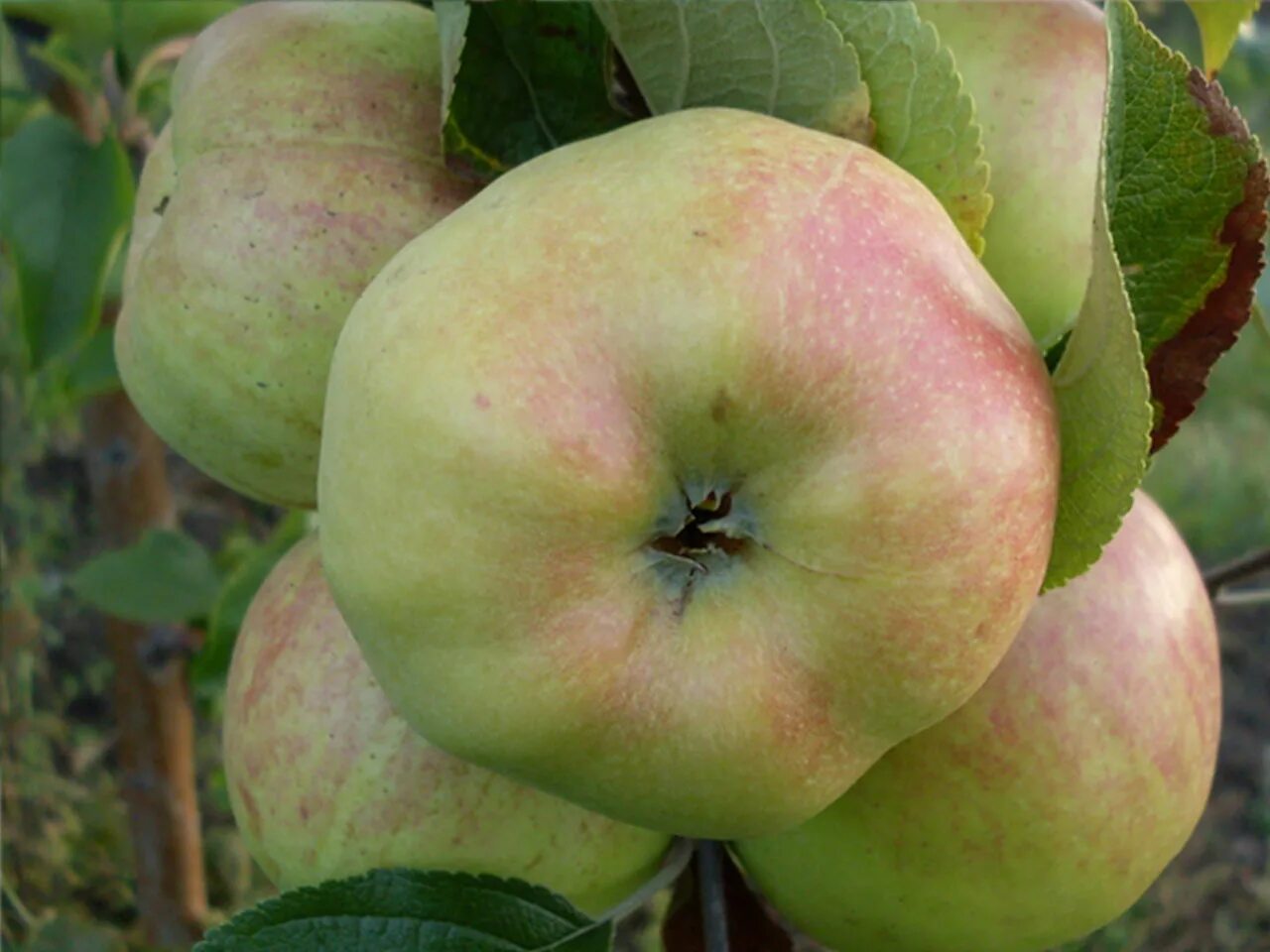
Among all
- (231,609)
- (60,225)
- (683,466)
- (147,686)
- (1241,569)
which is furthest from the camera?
(147,686)

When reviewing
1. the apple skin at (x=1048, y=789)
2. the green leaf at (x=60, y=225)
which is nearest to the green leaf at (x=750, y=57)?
the apple skin at (x=1048, y=789)

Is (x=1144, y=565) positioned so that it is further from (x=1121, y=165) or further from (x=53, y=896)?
(x=53, y=896)

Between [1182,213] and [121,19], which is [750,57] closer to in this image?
[1182,213]

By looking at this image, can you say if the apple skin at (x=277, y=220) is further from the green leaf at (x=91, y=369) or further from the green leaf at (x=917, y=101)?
the green leaf at (x=91, y=369)

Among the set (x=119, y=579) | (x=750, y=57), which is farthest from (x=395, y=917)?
(x=119, y=579)

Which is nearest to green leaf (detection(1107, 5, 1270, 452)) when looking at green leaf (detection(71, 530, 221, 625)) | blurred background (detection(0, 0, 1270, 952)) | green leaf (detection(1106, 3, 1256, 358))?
green leaf (detection(1106, 3, 1256, 358))

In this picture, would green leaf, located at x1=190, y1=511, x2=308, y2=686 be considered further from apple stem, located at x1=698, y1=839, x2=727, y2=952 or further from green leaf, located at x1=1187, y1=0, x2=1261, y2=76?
green leaf, located at x1=1187, y1=0, x2=1261, y2=76
